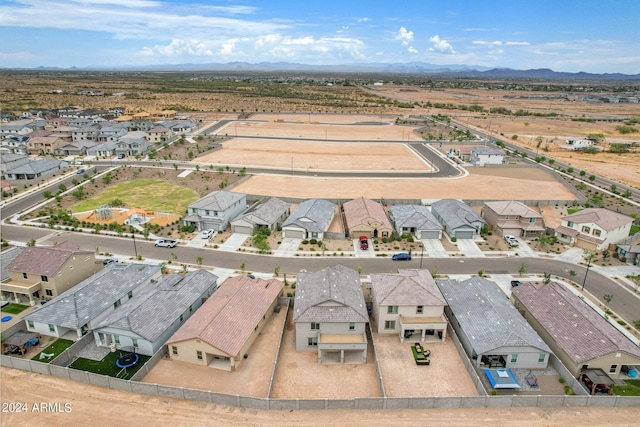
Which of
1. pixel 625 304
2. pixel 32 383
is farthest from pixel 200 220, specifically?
pixel 625 304

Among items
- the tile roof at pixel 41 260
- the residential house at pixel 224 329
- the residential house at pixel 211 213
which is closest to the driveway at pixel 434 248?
the residential house at pixel 224 329

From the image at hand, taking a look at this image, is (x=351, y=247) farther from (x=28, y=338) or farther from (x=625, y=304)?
(x=28, y=338)

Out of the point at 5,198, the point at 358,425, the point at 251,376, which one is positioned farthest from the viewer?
the point at 5,198

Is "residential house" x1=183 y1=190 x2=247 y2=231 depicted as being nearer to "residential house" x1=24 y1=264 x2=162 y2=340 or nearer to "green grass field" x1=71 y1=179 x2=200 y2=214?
"green grass field" x1=71 y1=179 x2=200 y2=214

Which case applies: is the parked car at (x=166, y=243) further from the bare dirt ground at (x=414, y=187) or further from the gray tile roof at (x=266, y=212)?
the bare dirt ground at (x=414, y=187)

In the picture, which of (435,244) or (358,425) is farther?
(435,244)
